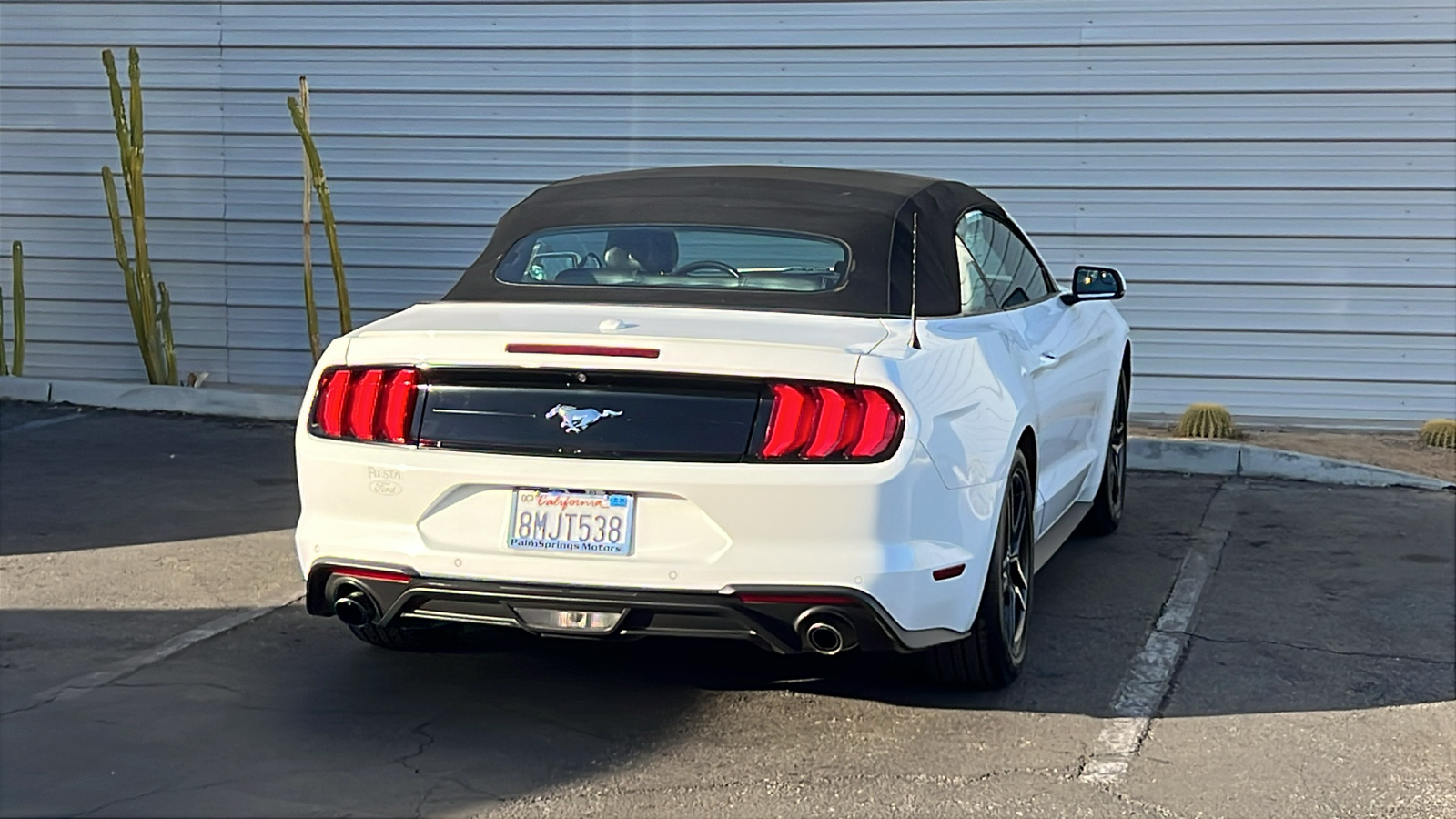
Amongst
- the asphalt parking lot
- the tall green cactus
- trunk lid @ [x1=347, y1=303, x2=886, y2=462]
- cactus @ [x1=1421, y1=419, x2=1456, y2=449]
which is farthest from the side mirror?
the tall green cactus

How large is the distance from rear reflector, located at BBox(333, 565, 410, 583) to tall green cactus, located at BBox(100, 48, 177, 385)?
6.44m

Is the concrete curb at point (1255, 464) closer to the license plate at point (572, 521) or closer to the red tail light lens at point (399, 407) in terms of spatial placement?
the license plate at point (572, 521)

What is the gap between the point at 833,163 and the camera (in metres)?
10.6

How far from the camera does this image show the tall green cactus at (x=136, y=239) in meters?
10.4

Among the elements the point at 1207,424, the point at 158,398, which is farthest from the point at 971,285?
the point at 158,398

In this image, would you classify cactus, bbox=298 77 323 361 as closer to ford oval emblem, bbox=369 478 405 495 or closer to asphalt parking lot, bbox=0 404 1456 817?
asphalt parking lot, bbox=0 404 1456 817

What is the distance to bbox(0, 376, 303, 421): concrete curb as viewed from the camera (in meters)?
10.3

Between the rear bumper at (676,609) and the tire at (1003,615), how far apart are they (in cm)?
33

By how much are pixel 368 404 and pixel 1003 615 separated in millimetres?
1815

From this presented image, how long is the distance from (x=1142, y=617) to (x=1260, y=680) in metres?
0.76

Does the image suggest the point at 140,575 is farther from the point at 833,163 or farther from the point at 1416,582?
the point at 833,163

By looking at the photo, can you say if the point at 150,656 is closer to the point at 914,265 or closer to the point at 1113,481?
the point at 914,265

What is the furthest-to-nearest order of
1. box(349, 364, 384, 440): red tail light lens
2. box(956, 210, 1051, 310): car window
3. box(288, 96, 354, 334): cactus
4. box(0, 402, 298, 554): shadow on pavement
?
box(288, 96, 354, 334): cactus < box(0, 402, 298, 554): shadow on pavement < box(956, 210, 1051, 310): car window < box(349, 364, 384, 440): red tail light lens

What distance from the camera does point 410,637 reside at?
5.42 meters
